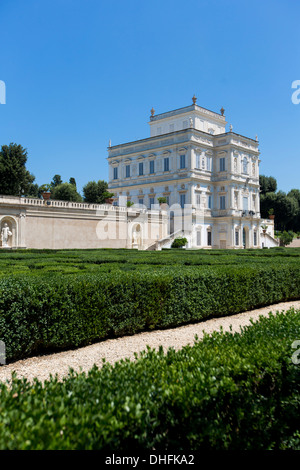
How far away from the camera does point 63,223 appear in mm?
28188

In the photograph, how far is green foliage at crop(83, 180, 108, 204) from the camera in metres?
52.8

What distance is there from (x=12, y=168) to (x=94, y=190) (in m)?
16.2

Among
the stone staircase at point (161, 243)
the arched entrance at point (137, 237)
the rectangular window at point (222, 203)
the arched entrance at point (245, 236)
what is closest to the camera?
the arched entrance at point (137, 237)

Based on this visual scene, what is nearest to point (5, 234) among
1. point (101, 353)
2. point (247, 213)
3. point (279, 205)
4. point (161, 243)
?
point (161, 243)

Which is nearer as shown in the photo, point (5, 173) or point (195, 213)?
point (5, 173)

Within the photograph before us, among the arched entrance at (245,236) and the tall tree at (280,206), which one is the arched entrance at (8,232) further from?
the tall tree at (280,206)

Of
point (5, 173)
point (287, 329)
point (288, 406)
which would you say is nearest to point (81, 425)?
point (288, 406)

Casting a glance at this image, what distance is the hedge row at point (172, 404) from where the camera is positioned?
81.8 inches

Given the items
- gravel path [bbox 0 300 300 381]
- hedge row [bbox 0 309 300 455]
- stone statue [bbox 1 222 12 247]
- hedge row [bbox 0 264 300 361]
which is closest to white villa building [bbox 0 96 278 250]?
stone statue [bbox 1 222 12 247]

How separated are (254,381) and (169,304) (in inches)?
196

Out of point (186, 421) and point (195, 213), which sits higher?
point (195, 213)

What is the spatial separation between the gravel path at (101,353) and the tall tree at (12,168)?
115 feet

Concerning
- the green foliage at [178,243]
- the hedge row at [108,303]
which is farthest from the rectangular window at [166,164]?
the hedge row at [108,303]
